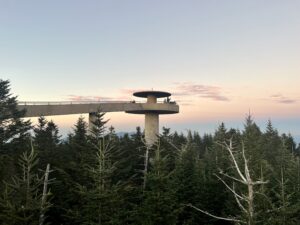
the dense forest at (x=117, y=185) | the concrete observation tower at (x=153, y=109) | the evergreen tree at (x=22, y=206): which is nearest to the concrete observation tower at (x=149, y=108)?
the concrete observation tower at (x=153, y=109)

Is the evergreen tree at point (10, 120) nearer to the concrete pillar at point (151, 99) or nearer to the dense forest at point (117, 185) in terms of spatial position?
the dense forest at point (117, 185)

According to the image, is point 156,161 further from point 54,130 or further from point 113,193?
point 54,130

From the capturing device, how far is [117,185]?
29938mm

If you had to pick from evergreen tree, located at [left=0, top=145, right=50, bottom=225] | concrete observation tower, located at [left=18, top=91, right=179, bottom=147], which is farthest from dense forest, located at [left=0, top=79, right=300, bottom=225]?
concrete observation tower, located at [left=18, top=91, right=179, bottom=147]

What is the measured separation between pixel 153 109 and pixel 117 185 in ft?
142

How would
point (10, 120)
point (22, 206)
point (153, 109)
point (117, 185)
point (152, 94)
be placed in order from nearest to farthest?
point (22, 206) → point (117, 185) → point (10, 120) → point (153, 109) → point (152, 94)

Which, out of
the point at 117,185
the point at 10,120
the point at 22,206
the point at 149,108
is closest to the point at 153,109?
the point at 149,108

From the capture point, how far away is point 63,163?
125 ft

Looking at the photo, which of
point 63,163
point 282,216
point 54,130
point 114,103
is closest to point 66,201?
point 63,163

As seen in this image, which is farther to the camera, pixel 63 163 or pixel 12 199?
pixel 63 163

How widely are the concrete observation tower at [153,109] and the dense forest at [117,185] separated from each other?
19.0 metres

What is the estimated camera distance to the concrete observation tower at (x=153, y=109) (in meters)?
72.9

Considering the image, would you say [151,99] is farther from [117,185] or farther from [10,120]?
[117,185]

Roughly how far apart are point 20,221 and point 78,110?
3709cm
